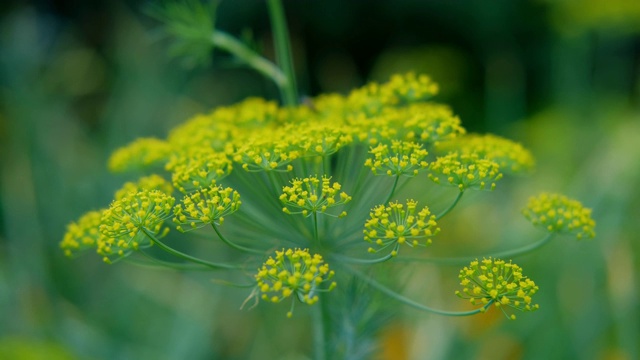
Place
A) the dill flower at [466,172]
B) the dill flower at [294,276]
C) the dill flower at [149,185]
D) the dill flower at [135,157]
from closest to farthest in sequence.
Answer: the dill flower at [294,276] → the dill flower at [466,172] → the dill flower at [149,185] → the dill flower at [135,157]

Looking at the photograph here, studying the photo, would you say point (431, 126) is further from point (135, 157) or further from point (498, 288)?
point (135, 157)

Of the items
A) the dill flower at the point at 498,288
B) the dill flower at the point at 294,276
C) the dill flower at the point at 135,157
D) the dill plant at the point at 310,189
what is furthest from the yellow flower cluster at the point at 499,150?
the dill flower at the point at 135,157

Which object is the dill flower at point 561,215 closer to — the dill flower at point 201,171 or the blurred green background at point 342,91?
the blurred green background at point 342,91

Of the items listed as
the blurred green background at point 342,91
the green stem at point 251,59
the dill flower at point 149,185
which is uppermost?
the green stem at point 251,59

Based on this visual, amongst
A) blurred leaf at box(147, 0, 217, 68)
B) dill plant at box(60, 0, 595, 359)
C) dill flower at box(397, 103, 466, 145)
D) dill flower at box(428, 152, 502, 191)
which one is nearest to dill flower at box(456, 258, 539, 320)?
dill plant at box(60, 0, 595, 359)

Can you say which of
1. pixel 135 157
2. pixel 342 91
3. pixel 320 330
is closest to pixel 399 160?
pixel 320 330

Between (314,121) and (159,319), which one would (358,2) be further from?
(314,121)

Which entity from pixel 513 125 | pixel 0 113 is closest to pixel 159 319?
pixel 0 113

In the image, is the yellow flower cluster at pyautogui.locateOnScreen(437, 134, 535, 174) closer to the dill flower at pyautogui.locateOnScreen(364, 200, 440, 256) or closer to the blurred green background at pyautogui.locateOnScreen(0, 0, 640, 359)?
the blurred green background at pyautogui.locateOnScreen(0, 0, 640, 359)
